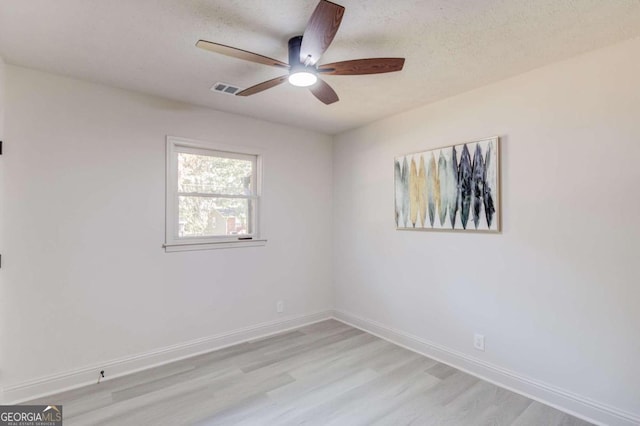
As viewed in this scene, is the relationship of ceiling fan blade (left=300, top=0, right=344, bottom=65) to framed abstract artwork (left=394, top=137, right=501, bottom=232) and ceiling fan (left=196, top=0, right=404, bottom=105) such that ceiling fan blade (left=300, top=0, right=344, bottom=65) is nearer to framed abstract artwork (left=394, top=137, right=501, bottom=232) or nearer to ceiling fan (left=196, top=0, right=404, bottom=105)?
ceiling fan (left=196, top=0, right=404, bottom=105)

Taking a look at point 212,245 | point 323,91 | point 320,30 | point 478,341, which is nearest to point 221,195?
point 212,245

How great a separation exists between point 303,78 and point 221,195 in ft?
5.84

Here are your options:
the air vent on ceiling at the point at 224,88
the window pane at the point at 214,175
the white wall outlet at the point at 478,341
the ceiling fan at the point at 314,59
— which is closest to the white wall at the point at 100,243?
the window pane at the point at 214,175

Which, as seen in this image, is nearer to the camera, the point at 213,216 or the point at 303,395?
the point at 303,395

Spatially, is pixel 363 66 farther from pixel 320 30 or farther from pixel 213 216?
pixel 213 216

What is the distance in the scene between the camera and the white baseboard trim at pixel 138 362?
2312 mm

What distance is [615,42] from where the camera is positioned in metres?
2.00

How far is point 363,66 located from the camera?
1.91 metres

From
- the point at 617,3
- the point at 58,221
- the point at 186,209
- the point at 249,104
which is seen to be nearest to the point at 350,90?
the point at 249,104

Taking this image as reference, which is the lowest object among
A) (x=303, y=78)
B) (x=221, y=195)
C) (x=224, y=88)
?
(x=221, y=195)

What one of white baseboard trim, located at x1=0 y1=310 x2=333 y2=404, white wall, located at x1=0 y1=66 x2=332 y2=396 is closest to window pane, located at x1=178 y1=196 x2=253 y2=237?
white wall, located at x1=0 y1=66 x2=332 y2=396

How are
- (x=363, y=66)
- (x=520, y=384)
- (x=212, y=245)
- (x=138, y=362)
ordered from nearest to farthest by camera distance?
(x=363, y=66) → (x=520, y=384) → (x=138, y=362) → (x=212, y=245)

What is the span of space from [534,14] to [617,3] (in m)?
0.39

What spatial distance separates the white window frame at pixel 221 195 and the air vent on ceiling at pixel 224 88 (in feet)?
2.04
